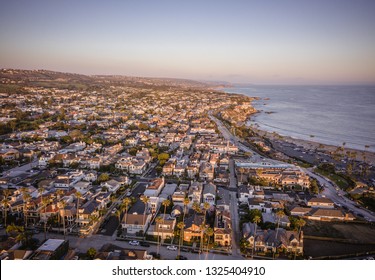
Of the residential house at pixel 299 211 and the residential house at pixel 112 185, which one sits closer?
the residential house at pixel 299 211

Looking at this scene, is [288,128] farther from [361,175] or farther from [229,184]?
[229,184]

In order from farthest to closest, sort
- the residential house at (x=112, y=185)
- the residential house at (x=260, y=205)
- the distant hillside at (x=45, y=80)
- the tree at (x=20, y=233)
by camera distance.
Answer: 1. the distant hillside at (x=45, y=80)
2. the residential house at (x=112, y=185)
3. the residential house at (x=260, y=205)
4. the tree at (x=20, y=233)

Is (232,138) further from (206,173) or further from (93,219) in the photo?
(93,219)

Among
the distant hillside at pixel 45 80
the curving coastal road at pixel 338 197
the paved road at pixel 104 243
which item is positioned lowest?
the paved road at pixel 104 243

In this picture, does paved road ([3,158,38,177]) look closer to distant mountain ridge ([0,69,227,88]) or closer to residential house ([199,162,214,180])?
distant mountain ridge ([0,69,227,88])

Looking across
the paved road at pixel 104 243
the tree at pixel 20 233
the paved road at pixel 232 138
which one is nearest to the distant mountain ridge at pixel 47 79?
the tree at pixel 20 233

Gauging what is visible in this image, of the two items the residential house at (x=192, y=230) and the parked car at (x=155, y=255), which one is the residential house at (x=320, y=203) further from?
the parked car at (x=155, y=255)
